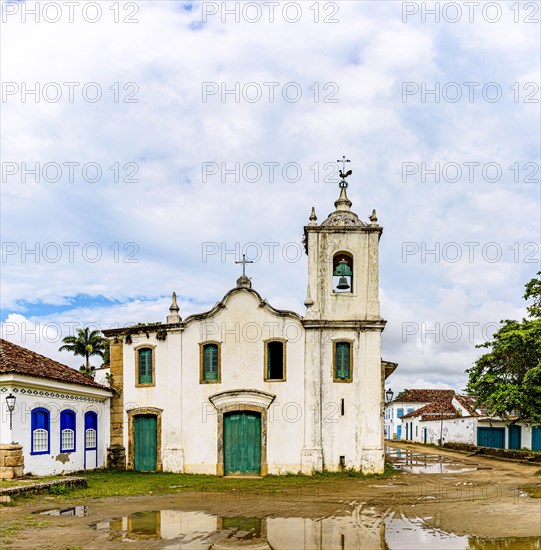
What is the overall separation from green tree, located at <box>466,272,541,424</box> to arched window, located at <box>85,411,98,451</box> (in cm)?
1764

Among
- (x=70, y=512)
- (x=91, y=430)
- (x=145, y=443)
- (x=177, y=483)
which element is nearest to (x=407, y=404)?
(x=145, y=443)

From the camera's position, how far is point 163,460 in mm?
22438

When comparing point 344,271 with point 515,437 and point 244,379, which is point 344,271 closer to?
point 244,379

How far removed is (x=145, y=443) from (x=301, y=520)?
11.5 m

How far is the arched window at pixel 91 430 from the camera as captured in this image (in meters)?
22.5

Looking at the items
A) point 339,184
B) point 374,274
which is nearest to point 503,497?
point 374,274

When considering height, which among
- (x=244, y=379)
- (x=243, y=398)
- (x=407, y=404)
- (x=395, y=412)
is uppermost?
(x=244, y=379)

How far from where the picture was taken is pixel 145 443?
23.0 meters

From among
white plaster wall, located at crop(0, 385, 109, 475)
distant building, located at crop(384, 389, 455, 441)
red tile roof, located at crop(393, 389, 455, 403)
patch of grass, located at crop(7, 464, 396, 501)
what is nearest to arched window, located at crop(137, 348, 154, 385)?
white plaster wall, located at crop(0, 385, 109, 475)

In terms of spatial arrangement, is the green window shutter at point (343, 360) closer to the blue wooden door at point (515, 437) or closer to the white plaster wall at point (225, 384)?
the white plaster wall at point (225, 384)

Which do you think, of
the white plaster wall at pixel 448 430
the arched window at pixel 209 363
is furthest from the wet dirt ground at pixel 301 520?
the white plaster wall at pixel 448 430

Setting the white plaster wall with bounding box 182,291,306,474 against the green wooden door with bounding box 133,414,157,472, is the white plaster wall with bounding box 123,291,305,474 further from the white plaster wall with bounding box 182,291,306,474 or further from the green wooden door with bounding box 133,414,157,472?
the green wooden door with bounding box 133,414,157,472

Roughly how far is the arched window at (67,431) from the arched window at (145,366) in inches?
105

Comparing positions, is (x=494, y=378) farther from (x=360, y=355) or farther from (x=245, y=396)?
(x=245, y=396)
